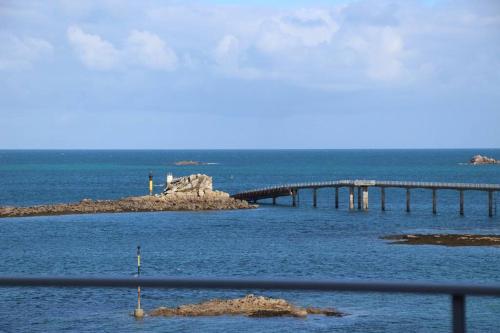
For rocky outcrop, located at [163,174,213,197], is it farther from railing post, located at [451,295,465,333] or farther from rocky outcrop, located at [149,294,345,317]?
railing post, located at [451,295,465,333]

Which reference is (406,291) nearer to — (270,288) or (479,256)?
(270,288)

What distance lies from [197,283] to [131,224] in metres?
80.8

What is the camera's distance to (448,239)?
221 feet

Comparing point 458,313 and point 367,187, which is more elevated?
point 458,313

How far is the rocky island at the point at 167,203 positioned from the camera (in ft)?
313

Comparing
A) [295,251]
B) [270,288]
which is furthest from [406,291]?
[295,251]

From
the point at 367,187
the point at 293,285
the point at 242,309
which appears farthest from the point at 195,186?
the point at 293,285

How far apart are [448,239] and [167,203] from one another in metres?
44.2

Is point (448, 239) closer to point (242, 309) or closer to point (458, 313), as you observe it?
point (242, 309)

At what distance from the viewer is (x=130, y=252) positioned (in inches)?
2463

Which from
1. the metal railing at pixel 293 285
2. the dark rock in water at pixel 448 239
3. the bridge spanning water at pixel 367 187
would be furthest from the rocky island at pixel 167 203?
the metal railing at pixel 293 285

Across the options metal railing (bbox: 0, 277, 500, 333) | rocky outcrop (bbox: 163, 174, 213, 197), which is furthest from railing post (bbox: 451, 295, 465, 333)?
rocky outcrop (bbox: 163, 174, 213, 197)

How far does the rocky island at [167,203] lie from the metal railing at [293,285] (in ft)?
294

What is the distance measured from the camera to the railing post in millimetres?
4496
